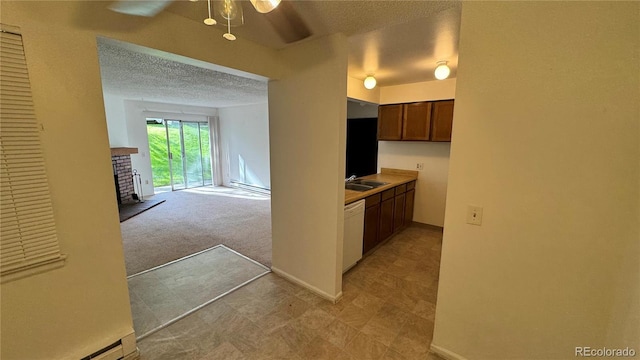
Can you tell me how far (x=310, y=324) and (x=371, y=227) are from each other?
4.81 feet

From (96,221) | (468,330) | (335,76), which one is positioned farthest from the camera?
(335,76)

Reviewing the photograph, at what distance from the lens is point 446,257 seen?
5.53ft

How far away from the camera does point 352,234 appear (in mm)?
2781

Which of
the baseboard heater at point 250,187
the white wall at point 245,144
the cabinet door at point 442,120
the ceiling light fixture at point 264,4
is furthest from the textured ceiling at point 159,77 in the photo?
the baseboard heater at point 250,187

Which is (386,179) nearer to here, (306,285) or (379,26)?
(306,285)

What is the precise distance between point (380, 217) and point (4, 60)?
336cm

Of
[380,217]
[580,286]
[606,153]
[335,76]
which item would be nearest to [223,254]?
[380,217]

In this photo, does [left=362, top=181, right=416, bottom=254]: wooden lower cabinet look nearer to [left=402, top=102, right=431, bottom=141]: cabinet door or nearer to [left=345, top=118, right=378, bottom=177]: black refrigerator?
[left=402, top=102, right=431, bottom=141]: cabinet door

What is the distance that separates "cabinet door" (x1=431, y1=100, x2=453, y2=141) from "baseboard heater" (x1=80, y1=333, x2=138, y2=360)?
4042 millimetres

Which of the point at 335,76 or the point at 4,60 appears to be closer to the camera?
the point at 4,60

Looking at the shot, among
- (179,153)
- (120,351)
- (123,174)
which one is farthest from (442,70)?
(179,153)

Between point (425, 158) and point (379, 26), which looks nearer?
point (379, 26)

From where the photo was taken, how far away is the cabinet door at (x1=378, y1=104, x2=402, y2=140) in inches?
160

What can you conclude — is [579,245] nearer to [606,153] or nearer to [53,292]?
[606,153]
